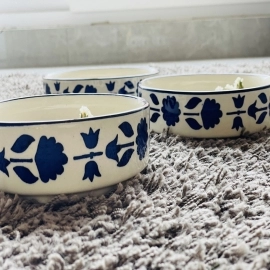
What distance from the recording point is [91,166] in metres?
0.30

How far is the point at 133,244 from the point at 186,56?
99cm

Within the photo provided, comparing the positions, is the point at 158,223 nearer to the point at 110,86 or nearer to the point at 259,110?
the point at 259,110

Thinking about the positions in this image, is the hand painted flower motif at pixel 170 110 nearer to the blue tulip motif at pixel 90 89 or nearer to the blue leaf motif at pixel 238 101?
the blue leaf motif at pixel 238 101

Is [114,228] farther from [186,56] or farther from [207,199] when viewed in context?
[186,56]

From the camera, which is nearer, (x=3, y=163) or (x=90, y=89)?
(x=3, y=163)

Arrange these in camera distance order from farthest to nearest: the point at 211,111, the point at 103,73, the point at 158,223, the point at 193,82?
the point at 103,73 → the point at 193,82 → the point at 211,111 → the point at 158,223

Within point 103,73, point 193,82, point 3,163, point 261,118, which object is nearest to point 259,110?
point 261,118

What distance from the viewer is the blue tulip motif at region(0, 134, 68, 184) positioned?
0.98 ft

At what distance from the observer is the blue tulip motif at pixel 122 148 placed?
310 millimetres

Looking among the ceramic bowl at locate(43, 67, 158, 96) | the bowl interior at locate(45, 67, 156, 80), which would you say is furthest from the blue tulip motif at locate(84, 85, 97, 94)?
the bowl interior at locate(45, 67, 156, 80)

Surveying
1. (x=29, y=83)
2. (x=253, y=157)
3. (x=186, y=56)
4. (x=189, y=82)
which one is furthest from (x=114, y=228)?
(x=186, y=56)

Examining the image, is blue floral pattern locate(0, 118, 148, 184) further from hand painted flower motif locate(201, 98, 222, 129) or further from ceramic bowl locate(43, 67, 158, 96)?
ceramic bowl locate(43, 67, 158, 96)

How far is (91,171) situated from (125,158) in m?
0.03

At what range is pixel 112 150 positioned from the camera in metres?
0.31
